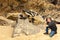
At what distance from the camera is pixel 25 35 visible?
284 inches

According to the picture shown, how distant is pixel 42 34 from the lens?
7.27m

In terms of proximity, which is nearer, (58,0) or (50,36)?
(50,36)

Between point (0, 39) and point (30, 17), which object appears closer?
point (0, 39)

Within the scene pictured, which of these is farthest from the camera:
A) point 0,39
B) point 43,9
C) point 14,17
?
point 43,9

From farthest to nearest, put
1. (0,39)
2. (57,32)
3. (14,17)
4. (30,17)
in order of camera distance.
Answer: (14,17), (30,17), (57,32), (0,39)

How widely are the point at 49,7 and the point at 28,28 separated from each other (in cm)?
480

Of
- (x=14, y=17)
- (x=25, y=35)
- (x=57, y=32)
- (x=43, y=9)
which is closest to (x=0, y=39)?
(x=25, y=35)

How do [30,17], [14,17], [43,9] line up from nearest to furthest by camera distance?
[30,17]
[14,17]
[43,9]

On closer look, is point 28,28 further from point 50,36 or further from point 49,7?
point 49,7

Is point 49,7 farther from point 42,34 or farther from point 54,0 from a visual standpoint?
point 42,34

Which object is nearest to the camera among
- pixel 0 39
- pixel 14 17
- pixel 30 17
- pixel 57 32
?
pixel 0 39

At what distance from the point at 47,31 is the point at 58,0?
18.2 ft

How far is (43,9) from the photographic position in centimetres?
1192

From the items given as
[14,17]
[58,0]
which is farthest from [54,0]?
[14,17]
